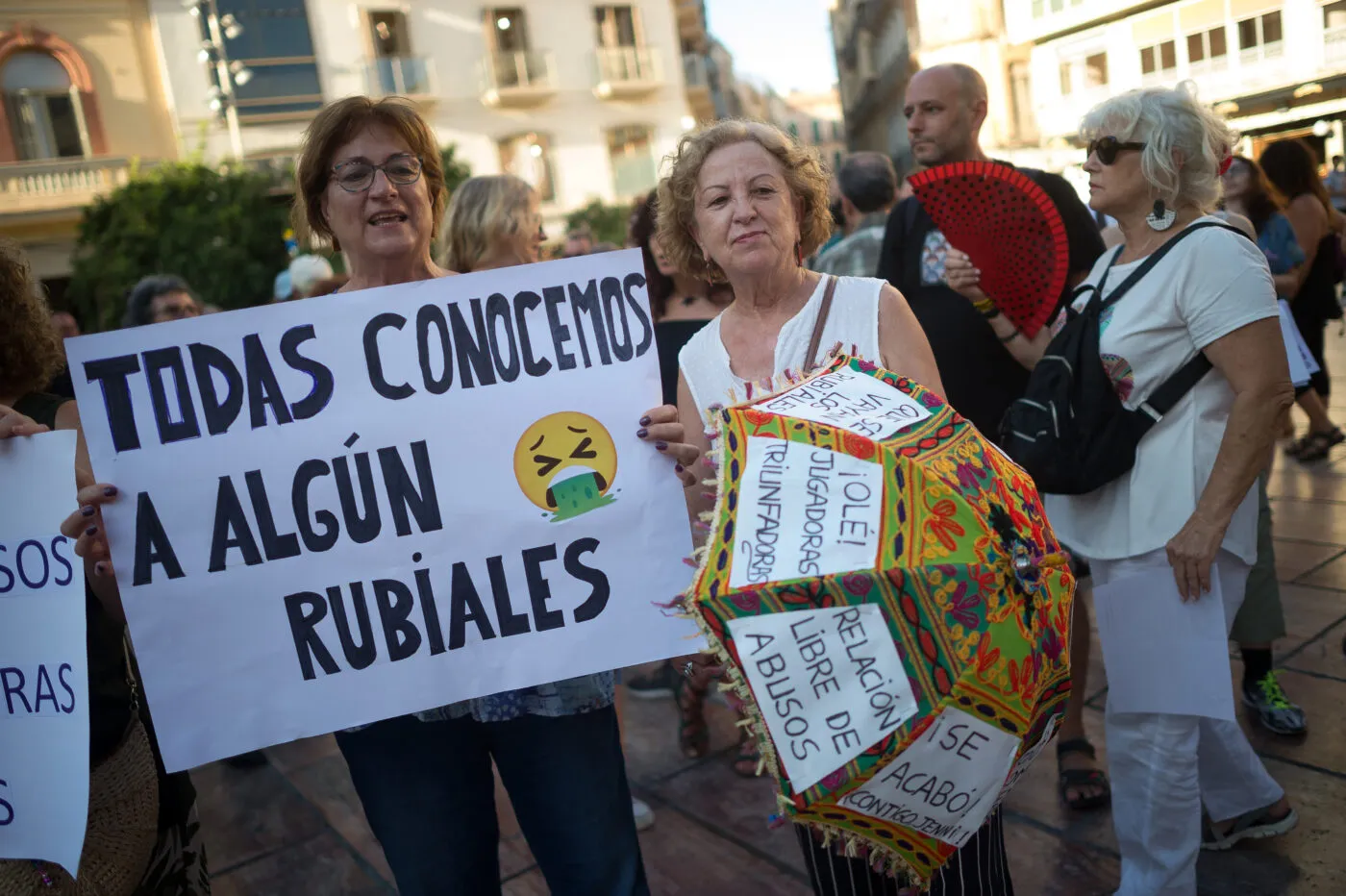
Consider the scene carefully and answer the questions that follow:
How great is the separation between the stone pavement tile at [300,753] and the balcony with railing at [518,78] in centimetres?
2405

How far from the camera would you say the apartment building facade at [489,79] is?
23.5 metres

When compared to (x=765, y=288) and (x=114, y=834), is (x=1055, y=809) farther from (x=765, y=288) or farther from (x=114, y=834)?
(x=114, y=834)

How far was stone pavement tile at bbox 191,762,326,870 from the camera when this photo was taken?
11.1 ft

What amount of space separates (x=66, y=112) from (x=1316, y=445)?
2551cm

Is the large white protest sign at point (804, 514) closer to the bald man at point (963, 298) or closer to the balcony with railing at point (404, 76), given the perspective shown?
the bald man at point (963, 298)

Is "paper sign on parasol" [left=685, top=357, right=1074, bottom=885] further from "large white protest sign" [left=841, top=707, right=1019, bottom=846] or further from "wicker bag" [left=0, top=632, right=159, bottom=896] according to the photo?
"wicker bag" [left=0, top=632, right=159, bottom=896]

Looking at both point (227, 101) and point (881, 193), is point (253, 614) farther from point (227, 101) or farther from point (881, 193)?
point (227, 101)

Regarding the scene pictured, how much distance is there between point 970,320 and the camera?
114 inches

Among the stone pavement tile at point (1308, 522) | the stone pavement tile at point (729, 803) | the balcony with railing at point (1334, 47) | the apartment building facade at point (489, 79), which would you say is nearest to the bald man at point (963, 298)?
the stone pavement tile at point (729, 803)

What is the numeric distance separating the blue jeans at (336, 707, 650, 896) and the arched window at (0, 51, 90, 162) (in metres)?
25.5

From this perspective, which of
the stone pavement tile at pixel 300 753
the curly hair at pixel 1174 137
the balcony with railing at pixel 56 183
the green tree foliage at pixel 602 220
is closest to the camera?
the curly hair at pixel 1174 137

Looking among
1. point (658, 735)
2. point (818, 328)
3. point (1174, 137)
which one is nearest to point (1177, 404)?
point (1174, 137)

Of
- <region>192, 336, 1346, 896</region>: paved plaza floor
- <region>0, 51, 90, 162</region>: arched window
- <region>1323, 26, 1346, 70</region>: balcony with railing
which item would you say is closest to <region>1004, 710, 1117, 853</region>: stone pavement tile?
<region>192, 336, 1346, 896</region>: paved plaza floor

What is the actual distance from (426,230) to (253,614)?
0.80 meters
